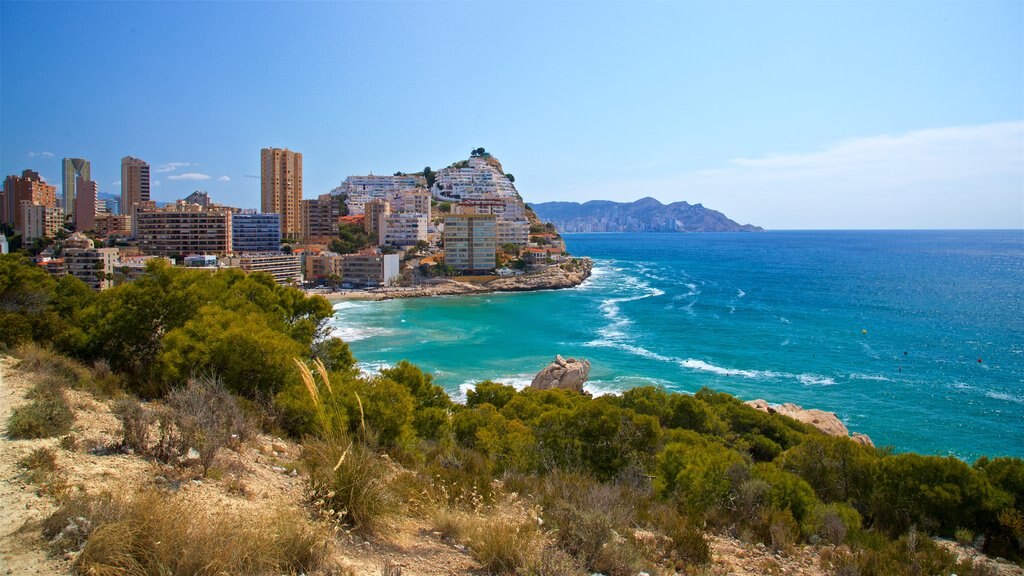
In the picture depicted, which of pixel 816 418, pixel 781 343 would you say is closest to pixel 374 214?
pixel 781 343

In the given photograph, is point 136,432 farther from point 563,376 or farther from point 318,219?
point 318,219

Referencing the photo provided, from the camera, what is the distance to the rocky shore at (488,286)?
182ft

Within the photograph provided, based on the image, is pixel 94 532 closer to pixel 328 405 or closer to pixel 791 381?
pixel 328 405

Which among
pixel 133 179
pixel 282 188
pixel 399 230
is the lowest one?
pixel 399 230

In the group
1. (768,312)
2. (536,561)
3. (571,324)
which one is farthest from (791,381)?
(536,561)

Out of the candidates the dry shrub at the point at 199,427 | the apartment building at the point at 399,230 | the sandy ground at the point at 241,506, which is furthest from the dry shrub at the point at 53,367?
the apartment building at the point at 399,230

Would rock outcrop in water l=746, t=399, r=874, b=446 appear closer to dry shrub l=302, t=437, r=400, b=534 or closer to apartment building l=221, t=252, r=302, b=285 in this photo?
dry shrub l=302, t=437, r=400, b=534

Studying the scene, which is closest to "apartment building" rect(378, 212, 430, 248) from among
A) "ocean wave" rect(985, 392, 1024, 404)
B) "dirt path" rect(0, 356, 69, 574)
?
"ocean wave" rect(985, 392, 1024, 404)

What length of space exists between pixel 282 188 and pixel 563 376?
72670mm

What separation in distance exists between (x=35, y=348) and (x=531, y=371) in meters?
19.5

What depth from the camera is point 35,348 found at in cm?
885

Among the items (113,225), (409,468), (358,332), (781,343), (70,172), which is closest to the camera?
(409,468)

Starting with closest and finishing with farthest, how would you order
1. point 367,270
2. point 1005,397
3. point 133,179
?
point 1005,397 < point 367,270 < point 133,179

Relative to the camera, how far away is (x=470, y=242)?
6706 cm
